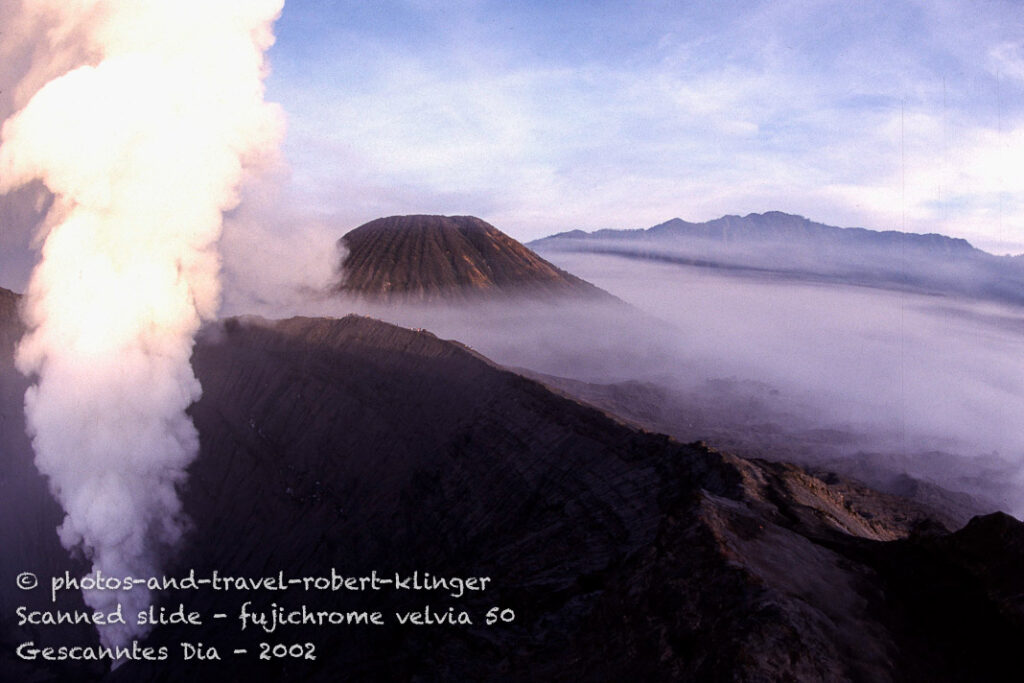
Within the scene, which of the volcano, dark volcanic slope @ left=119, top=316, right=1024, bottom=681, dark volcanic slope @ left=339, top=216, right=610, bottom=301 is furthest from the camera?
dark volcanic slope @ left=339, top=216, right=610, bottom=301

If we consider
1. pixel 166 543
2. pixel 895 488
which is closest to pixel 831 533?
pixel 895 488

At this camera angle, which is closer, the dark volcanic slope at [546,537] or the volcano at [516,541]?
Answer: the dark volcanic slope at [546,537]

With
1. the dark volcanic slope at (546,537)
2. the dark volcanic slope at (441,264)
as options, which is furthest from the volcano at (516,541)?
the dark volcanic slope at (441,264)

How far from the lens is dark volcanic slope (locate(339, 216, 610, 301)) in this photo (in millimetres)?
101750

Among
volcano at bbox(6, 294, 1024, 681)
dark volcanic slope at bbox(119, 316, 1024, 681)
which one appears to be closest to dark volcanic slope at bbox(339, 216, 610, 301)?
volcano at bbox(6, 294, 1024, 681)

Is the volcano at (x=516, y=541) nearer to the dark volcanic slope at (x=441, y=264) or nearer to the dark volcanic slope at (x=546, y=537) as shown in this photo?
the dark volcanic slope at (x=546, y=537)

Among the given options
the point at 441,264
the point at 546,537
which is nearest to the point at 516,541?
the point at 546,537

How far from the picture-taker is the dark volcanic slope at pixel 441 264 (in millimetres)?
101750

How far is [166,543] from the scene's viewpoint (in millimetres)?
28391

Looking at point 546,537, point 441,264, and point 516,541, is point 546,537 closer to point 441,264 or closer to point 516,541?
point 516,541

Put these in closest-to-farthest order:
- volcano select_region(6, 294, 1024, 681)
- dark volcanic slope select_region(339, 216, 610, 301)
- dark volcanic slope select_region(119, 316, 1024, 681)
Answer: dark volcanic slope select_region(119, 316, 1024, 681) < volcano select_region(6, 294, 1024, 681) < dark volcanic slope select_region(339, 216, 610, 301)

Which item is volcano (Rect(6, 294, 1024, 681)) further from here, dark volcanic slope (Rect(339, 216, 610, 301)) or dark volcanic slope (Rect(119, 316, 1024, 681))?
dark volcanic slope (Rect(339, 216, 610, 301))

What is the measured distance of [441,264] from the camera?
106500 mm

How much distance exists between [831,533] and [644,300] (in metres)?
154
